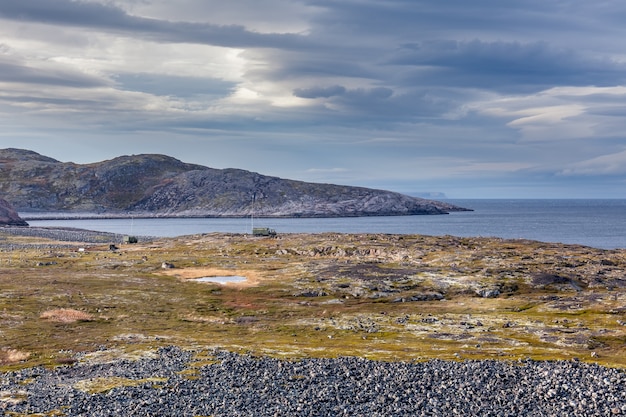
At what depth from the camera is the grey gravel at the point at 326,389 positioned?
41.4m

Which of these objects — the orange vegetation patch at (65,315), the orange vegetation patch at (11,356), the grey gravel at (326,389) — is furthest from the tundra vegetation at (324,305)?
the grey gravel at (326,389)

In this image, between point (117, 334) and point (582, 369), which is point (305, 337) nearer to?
point (117, 334)

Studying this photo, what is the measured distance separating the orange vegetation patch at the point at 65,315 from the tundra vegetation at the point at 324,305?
1.25 feet

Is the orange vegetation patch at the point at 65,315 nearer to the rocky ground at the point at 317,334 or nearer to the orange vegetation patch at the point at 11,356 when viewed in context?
the rocky ground at the point at 317,334

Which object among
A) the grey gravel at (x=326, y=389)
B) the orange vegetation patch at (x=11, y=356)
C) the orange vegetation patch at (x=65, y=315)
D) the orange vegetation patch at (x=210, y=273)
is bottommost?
the orange vegetation patch at (x=11, y=356)

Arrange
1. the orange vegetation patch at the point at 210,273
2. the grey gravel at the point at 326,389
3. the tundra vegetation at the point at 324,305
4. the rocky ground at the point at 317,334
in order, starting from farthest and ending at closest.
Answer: the orange vegetation patch at the point at 210,273, the tundra vegetation at the point at 324,305, the rocky ground at the point at 317,334, the grey gravel at the point at 326,389

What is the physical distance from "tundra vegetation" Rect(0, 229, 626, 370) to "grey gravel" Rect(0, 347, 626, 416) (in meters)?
5.14

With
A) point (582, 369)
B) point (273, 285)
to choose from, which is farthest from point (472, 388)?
point (273, 285)

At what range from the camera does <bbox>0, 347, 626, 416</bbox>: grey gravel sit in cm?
4144

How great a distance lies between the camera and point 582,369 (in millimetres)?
51812

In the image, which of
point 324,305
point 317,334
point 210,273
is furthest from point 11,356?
point 210,273

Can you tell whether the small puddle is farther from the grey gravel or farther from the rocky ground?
the grey gravel

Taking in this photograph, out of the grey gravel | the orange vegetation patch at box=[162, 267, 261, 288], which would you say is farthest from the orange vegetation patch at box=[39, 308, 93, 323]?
the orange vegetation patch at box=[162, 267, 261, 288]

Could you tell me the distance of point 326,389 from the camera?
45969 mm
